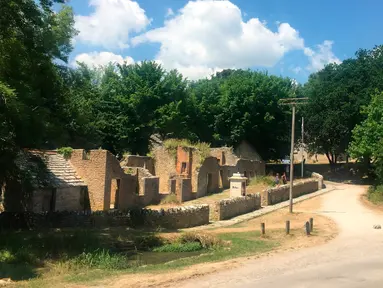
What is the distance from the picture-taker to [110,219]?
67.2 ft

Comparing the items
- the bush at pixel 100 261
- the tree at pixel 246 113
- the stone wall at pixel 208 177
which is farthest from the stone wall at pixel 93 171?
the tree at pixel 246 113

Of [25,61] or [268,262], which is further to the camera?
[25,61]

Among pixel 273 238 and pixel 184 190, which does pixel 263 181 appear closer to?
pixel 184 190

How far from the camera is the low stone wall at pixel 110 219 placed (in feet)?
60.3

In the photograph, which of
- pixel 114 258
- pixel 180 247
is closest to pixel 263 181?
pixel 180 247

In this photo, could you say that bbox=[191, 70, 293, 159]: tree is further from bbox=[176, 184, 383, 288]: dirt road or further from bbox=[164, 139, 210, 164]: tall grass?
bbox=[176, 184, 383, 288]: dirt road

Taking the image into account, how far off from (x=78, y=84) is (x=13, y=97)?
7334 millimetres

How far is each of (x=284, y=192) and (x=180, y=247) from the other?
19.1 meters

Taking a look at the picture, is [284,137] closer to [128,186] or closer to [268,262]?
[128,186]

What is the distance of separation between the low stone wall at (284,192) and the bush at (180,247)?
14827 millimetres

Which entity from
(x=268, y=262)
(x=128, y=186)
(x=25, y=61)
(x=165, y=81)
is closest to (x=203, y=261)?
(x=268, y=262)

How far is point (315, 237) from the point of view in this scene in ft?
62.3

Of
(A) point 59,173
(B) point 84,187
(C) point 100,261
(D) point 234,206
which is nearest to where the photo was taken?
(C) point 100,261

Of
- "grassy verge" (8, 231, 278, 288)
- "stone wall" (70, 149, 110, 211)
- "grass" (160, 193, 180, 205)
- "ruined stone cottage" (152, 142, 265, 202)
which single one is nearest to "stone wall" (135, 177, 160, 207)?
"grass" (160, 193, 180, 205)
